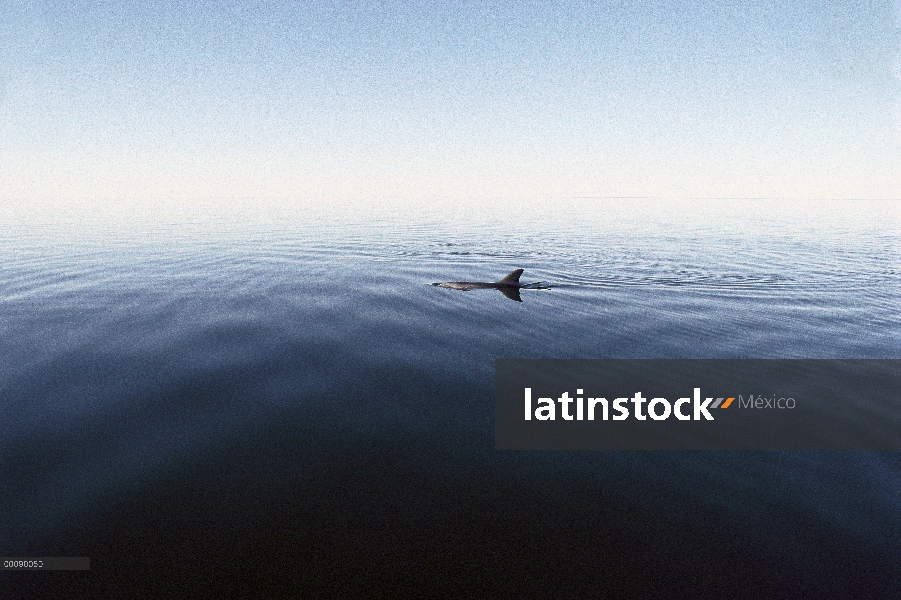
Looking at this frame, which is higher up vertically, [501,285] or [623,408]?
[501,285]

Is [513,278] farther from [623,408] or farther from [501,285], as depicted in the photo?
[623,408]

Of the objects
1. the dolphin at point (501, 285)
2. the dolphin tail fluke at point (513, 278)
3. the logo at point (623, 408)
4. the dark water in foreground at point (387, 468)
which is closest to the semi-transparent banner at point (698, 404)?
the logo at point (623, 408)

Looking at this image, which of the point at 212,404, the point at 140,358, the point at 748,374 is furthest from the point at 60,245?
the point at 748,374

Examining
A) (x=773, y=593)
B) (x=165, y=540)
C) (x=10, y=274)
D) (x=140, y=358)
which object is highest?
(x=10, y=274)

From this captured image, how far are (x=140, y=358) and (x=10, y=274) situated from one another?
119 ft

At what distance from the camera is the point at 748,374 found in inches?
829

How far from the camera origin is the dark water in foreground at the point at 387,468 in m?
10.5

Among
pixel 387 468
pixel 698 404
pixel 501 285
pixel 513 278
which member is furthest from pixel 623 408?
pixel 513 278

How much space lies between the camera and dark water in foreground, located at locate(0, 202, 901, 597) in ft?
34.4

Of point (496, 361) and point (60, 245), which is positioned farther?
point (60, 245)

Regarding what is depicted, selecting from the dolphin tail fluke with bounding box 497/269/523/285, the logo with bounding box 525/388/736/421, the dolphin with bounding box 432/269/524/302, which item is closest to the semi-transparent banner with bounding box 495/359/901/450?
the logo with bounding box 525/388/736/421

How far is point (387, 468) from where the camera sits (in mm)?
14039

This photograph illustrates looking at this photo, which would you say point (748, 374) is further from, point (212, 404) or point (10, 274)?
point (10, 274)

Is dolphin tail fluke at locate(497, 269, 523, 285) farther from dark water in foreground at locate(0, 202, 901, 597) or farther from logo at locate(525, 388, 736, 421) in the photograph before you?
logo at locate(525, 388, 736, 421)
